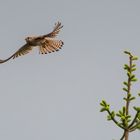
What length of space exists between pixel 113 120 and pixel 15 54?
4.05 m

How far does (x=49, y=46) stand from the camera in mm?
32500

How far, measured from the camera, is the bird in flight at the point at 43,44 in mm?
31891

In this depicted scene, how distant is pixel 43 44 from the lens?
33031 mm

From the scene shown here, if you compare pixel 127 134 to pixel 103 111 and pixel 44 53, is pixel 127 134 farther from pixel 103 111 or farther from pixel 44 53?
pixel 44 53

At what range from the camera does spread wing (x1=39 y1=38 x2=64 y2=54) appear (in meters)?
31.6

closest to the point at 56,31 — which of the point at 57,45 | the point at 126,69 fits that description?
the point at 57,45

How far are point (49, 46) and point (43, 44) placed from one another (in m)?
0.57

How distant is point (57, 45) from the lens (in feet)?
104

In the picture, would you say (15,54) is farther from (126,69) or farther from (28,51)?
(126,69)

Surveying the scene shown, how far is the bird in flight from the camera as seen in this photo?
105ft

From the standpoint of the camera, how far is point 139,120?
101 feet

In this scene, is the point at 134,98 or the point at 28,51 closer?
the point at 134,98

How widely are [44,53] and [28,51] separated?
1.21 m

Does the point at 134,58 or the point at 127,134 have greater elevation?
the point at 134,58
